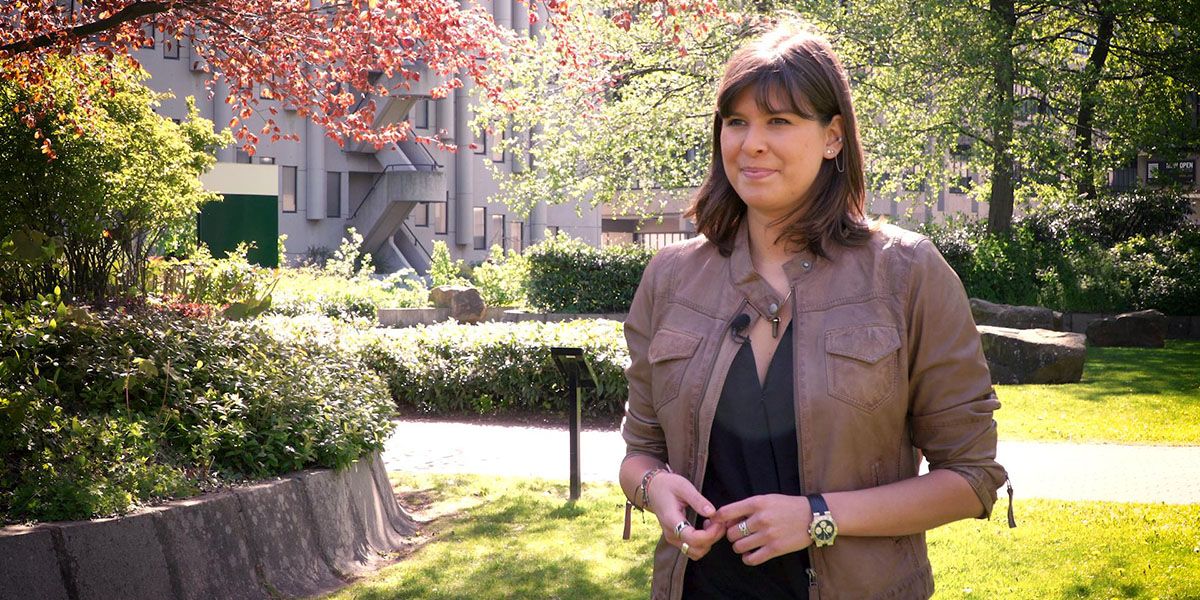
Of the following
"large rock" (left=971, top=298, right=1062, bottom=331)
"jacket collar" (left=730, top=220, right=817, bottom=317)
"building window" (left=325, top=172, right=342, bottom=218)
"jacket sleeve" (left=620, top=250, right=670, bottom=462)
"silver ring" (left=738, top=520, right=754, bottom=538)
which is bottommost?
"large rock" (left=971, top=298, right=1062, bottom=331)

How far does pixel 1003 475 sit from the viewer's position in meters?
2.41

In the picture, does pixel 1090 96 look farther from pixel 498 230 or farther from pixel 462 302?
pixel 498 230

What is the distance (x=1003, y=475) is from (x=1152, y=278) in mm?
24106

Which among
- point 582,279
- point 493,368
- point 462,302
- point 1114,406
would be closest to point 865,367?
point 493,368

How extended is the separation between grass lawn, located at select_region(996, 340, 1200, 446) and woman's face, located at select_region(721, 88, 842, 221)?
31.5ft

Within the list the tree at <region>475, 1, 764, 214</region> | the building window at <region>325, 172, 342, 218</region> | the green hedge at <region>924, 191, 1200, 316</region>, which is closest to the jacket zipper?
the tree at <region>475, 1, 764, 214</region>

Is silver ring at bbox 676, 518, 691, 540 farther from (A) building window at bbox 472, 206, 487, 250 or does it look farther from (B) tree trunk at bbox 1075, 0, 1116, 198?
(A) building window at bbox 472, 206, 487, 250

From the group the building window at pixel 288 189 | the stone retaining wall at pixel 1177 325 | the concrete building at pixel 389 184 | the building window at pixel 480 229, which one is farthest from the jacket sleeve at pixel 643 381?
the building window at pixel 480 229

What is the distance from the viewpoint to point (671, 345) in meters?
2.49

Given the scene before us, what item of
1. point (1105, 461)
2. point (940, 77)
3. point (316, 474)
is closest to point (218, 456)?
point (316, 474)

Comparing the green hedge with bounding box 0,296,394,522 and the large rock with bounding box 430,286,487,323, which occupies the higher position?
the green hedge with bounding box 0,296,394,522

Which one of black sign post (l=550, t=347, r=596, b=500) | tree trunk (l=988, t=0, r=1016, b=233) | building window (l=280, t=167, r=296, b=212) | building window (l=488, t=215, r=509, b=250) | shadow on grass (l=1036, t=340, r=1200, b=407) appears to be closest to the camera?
black sign post (l=550, t=347, r=596, b=500)

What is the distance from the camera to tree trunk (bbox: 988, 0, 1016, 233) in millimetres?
23000

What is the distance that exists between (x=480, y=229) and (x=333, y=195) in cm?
896
